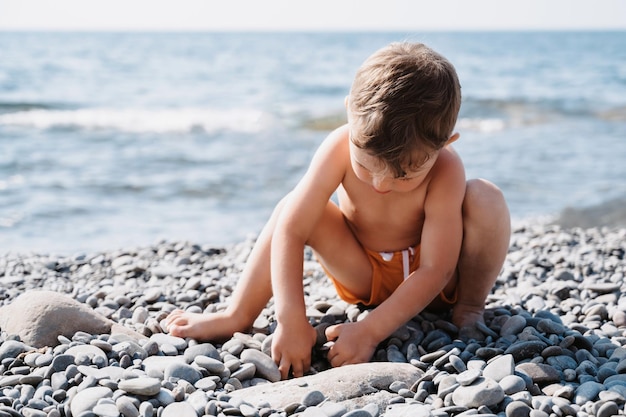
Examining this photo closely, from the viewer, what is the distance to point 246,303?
309 centimetres

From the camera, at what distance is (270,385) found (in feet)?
8.01

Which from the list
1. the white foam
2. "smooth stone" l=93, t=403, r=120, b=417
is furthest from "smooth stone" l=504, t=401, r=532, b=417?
the white foam

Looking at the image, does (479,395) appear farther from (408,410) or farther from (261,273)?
(261,273)

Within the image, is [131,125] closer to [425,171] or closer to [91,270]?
[91,270]

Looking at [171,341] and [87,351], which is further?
[171,341]

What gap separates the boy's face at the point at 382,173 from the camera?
8.36 ft

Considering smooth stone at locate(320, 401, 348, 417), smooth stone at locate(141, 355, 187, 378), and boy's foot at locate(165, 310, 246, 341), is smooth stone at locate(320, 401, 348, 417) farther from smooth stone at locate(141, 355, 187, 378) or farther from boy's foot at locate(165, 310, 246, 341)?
boy's foot at locate(165, 310, 246, 341)

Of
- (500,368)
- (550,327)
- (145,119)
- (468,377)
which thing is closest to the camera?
(468,377)

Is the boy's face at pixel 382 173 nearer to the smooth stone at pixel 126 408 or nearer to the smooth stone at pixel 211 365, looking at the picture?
the smooth stone at pixel 211 365

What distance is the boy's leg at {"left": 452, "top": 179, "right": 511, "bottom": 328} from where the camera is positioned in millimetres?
2955

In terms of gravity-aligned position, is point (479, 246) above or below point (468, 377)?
above

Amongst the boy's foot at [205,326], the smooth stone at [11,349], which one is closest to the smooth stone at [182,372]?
the boy's foot at [205,326]

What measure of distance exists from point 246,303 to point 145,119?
12.2 metres

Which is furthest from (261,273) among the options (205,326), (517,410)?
(517,410)
